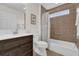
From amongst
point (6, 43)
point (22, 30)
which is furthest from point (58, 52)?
point (6, 43)

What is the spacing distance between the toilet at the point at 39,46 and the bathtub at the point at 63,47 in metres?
0.09

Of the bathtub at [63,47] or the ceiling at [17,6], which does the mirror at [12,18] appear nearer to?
the ceiling at [17,6]

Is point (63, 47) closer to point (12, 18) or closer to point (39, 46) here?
point (39, 46)

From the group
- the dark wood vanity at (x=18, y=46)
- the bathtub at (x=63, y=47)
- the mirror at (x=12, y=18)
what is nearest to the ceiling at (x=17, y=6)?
the mirror at (x=12, y=18)

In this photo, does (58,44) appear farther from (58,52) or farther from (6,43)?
(6,43)

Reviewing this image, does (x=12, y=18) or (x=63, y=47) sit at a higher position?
(x=12, y=18)

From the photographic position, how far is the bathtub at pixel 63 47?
1.70 m

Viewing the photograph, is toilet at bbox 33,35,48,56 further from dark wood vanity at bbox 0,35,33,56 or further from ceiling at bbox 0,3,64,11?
ceiling at bbox 0,3,64,11

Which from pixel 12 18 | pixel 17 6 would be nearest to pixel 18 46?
pixel 12 18

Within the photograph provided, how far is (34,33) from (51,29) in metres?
0.28

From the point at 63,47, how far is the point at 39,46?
0.38m

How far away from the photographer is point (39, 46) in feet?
5.89

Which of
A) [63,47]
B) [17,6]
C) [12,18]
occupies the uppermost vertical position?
[17,6]

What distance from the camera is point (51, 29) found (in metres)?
1.77
